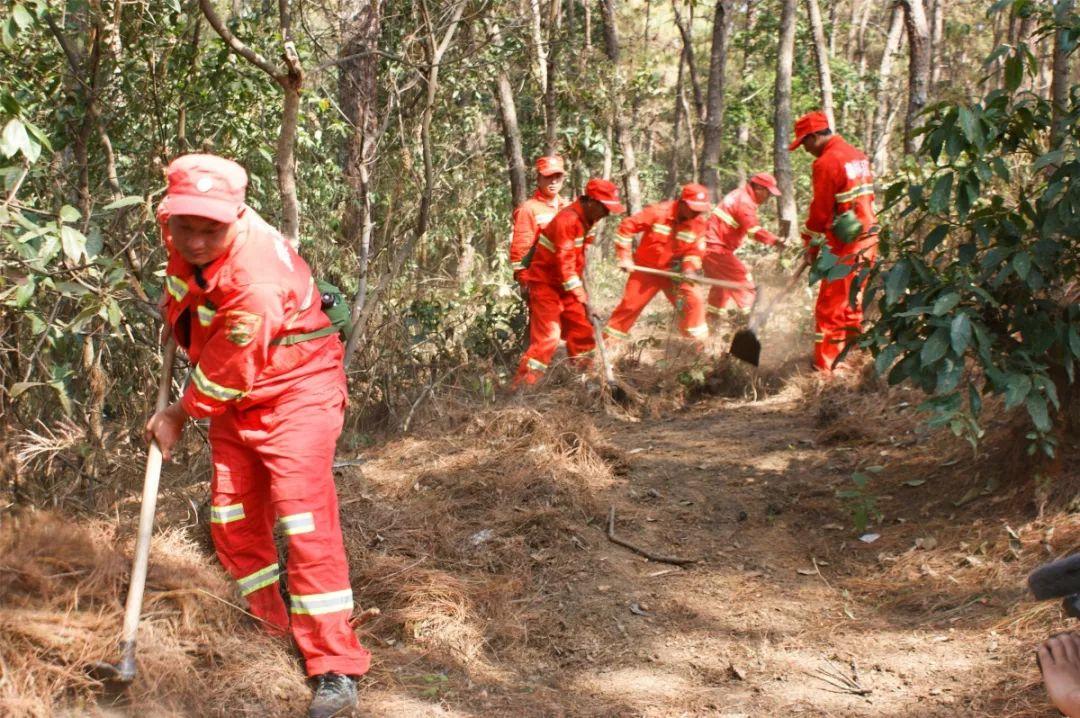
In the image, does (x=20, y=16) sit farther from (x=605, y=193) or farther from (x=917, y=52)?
(x=917, y=52)

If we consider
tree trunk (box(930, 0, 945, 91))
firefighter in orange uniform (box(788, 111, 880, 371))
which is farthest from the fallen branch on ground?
tree trunk (box(930, 0, 945, 91))

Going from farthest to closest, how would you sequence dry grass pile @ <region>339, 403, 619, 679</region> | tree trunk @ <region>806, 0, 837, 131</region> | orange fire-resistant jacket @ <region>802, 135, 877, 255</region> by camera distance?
tree trunk @ <region>806, 0, 837, 131</region>
orange fire-resistant jacket @ <region>802, 135, 877, 255</region>
dry grass pile @ <region>339, 403, 619, 679</region>

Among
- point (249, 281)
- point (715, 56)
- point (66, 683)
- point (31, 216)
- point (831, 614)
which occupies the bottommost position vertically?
point (831, 614)

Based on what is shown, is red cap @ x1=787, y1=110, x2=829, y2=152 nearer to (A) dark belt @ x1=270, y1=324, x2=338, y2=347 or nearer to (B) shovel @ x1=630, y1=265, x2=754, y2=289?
(B) shovel @ x1=630, y1=265, x2=754, y2=289

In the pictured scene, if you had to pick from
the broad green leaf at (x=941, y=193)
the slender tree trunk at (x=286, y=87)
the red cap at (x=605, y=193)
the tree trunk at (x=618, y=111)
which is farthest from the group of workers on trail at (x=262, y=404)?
the tree trunk at (x=618, y=111)

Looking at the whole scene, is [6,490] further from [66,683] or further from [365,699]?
[365,699]

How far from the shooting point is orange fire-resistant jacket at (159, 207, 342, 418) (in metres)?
3.34

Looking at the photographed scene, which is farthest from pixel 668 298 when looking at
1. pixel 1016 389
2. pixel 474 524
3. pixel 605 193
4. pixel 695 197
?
pixel 1016 389

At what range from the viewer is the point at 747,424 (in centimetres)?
703

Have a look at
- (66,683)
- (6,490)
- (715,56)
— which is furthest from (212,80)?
(715,56)

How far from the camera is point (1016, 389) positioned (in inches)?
163

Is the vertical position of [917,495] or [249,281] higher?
[249,281]

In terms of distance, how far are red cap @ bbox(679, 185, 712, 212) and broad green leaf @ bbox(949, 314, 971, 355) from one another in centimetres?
459

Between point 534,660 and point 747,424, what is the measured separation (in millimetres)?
3260
